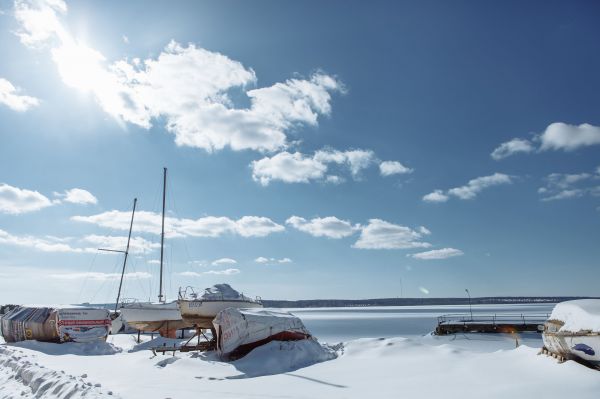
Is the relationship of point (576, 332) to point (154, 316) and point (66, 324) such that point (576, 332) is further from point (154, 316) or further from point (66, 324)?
point (154, 316)

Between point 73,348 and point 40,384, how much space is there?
13119mm

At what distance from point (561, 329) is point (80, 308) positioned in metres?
25.1

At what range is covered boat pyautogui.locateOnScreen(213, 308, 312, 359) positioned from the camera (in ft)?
61.7

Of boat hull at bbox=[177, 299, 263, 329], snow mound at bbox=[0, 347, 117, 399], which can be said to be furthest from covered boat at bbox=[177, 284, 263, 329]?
snow mound at bbox=[0, 347, 117, 399]

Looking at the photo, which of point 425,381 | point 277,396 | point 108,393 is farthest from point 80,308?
point 425,381

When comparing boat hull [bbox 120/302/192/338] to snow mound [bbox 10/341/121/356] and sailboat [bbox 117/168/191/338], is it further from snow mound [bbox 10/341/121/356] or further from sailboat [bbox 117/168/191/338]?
snow mound [bbox 10/341/121/356]

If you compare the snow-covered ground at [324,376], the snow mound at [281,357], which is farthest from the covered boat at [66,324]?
the snow mound at [281,357]

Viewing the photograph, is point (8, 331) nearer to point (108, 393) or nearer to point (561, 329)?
point (108, 393)

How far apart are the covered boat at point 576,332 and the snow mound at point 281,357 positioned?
27.9 feet

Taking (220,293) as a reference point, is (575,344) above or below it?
below

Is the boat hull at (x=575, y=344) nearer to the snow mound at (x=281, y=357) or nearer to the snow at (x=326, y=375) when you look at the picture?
the snow at (x=326, y=375)

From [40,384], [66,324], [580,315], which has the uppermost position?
[580,315]

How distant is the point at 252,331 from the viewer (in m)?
18.9

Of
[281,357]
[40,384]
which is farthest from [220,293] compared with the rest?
[40,384]
